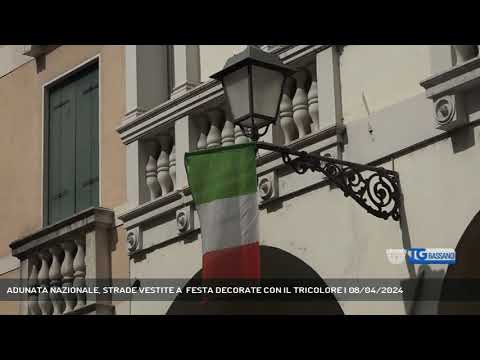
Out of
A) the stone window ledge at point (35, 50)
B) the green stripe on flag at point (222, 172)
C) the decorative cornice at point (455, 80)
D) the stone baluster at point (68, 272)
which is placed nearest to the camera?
the decorative cornice at point (455, 80)

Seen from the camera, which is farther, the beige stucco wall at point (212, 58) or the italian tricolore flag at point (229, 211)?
the beige stucco wall at point (212, 58)

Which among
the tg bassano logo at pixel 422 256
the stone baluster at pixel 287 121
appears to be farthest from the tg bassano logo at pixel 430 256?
the stone baluster at pixel 287 121

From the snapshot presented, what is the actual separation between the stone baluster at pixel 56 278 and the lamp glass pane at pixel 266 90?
4.51 m

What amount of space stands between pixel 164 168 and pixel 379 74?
2.81m

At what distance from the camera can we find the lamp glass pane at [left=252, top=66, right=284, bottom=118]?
34.0 feet

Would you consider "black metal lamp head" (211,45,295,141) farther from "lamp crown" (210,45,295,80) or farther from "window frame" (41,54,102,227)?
"window frame" (41,54,102,227)

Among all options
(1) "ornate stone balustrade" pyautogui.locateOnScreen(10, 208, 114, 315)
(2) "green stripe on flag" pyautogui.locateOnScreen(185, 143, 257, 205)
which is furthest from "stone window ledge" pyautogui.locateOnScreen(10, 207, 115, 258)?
(2) "green stripe on flag" pyautogui.locateOnScreen(185, 143, 257, 205)

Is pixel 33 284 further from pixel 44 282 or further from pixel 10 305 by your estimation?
pixel 10 305

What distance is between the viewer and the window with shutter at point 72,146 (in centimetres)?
1491

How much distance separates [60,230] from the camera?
46.8ft

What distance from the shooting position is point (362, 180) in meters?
10.6

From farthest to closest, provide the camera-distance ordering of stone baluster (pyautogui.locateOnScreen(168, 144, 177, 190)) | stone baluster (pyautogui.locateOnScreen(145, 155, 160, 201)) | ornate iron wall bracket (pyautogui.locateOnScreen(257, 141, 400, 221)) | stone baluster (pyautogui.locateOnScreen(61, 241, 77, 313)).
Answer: stone baluster (pyautogui.locateOnScreen(61, 241, 77, 313)), stone baluster (pyautogui.locateOnScreen(145, 155, 160, 201)), stone baluster (pyautogui.locateOnScreen(168, 144, 177, 190)), ornate iron wall bracket (pyautogui.locateOnScreen(257, 141, 400, 221))

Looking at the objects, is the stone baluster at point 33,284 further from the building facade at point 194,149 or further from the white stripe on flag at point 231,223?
the white stripe on flag at point 231,223

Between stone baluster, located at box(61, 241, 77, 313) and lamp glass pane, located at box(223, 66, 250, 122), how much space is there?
4.14 m
